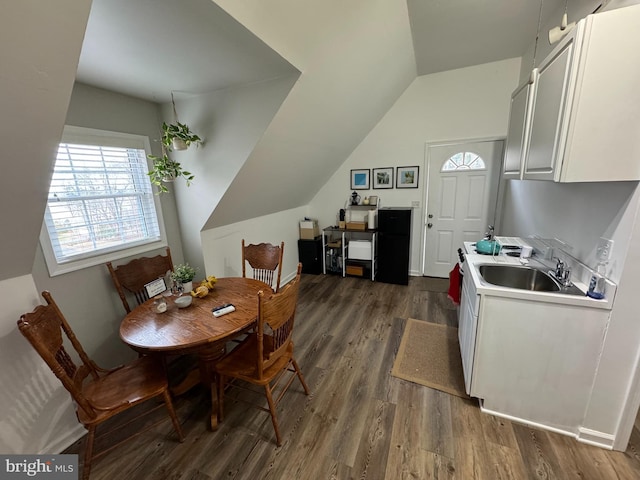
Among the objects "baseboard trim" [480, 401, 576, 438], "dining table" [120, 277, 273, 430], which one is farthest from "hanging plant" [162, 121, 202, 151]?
"baseboard trim" [480, 401, 576, 438]

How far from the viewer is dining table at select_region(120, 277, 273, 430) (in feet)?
4.71

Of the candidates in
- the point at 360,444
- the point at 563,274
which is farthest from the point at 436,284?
the point at 360,444

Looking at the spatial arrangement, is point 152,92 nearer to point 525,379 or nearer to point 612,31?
point 612,31

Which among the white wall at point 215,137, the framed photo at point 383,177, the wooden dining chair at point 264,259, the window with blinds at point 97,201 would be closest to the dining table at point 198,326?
the wooden dining chair at point 264,259

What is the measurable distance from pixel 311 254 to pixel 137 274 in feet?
8.53

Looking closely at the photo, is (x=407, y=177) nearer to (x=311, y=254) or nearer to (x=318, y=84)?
(x=311, y=254)

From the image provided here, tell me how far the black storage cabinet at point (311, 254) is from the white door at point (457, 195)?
175 cm

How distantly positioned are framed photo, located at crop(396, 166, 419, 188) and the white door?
0.66ft

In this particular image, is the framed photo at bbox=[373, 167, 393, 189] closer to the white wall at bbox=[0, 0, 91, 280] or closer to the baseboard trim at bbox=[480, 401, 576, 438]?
the baseboard trim at bbox=[480, 401, 576, 438]

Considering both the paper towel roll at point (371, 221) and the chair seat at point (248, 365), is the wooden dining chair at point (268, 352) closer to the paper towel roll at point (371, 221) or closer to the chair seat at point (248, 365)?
the chair seat at point (248, 365)

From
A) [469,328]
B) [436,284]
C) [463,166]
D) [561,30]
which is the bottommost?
[436,284]

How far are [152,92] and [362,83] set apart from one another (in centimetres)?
195

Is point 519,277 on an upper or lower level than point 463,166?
lower

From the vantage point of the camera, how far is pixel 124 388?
1.49 metres
